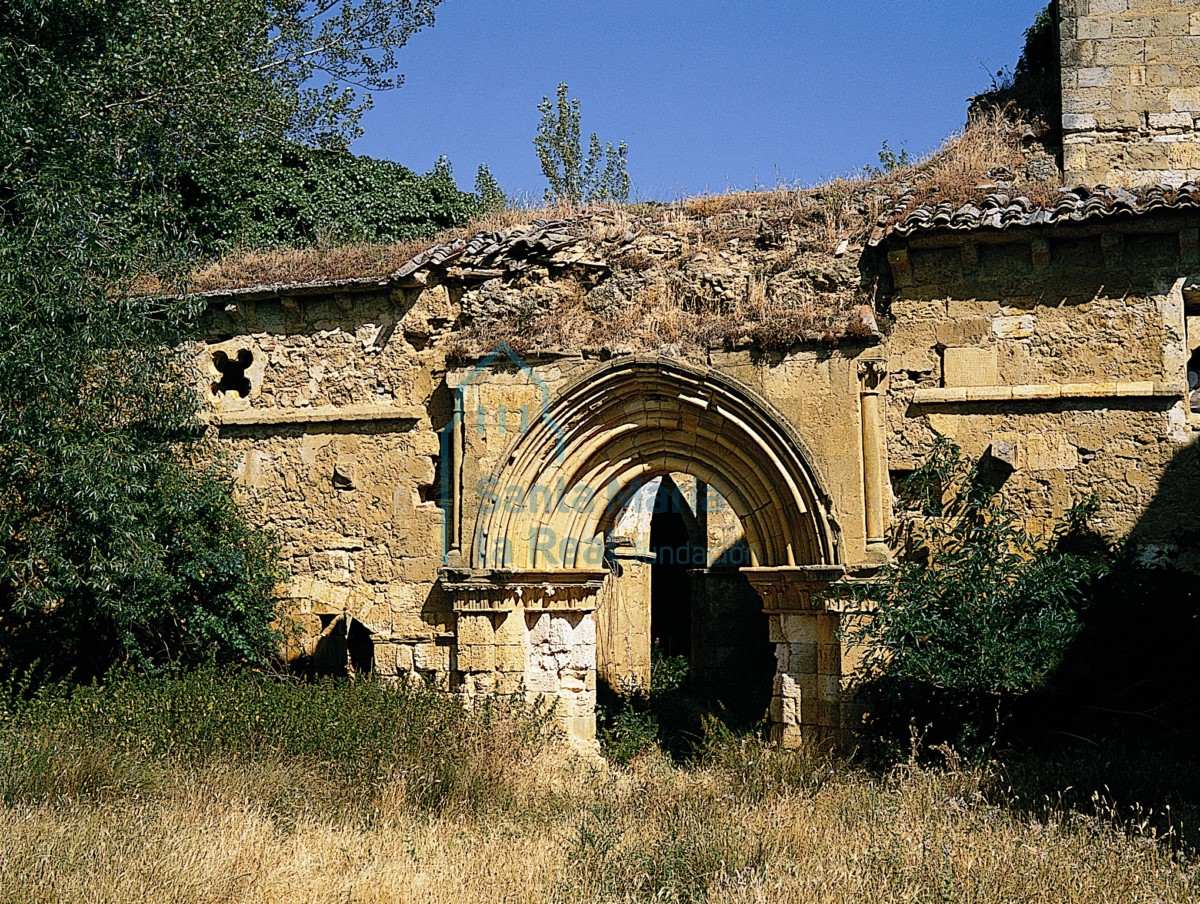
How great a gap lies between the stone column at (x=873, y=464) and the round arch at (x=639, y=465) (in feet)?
1.02

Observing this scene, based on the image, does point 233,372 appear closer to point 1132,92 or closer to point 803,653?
point 803,653

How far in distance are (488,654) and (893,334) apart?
4123 mm

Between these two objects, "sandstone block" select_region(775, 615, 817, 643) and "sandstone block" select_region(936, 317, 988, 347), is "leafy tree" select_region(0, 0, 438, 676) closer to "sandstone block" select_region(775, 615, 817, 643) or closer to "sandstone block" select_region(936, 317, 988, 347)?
"sandstone block" select_region(775, 615, 817, 643)

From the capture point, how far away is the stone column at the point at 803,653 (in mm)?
9172

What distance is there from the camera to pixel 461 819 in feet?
25.7

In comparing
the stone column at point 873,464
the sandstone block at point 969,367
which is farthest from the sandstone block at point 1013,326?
the stone column at point 873,464

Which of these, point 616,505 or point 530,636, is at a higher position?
point 616,505

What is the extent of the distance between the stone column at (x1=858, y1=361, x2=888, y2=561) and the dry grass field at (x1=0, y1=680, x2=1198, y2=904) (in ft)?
5.53

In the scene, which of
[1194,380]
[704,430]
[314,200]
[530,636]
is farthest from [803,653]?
[314,200]

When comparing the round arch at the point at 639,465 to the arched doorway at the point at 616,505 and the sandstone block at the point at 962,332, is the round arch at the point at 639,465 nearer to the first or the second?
the arched doorway at the point at 616,505

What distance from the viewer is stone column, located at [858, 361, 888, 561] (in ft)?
30.2

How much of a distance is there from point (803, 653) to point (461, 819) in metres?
3.03

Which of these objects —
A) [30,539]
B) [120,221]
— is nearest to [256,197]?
[120,221]

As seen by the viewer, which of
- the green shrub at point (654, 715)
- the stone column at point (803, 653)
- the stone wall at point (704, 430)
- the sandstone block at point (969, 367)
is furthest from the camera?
the green shrub at point (654, 715)
